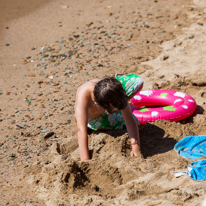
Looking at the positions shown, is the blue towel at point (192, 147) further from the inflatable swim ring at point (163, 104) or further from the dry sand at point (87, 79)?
the inflatable swim ring at point (163, 104)

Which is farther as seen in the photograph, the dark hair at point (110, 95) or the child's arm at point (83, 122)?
the child's arm at point (83, 122)

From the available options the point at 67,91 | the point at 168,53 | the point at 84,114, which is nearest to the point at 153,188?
the point at 84,114

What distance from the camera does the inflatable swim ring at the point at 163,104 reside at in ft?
13.7

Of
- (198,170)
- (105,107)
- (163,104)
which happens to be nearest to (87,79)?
(163,104)

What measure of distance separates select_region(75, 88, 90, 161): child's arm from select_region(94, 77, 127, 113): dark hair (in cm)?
38

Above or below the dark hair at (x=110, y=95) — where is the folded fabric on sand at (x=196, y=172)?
below

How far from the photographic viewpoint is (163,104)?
4695mm

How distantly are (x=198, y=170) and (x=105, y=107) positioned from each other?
1.18m

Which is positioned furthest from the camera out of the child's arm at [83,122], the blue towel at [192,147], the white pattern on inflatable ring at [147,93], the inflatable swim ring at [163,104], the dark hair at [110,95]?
the white pattern on inflatable ring at [147,93]

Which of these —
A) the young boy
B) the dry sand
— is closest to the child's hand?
the young boy

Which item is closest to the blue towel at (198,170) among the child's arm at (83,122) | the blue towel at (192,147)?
the blue towel at (192,147)

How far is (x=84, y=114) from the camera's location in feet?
11.0

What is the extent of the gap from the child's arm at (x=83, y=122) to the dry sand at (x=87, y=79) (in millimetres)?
186

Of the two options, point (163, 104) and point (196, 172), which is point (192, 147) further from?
point (163, 104)
